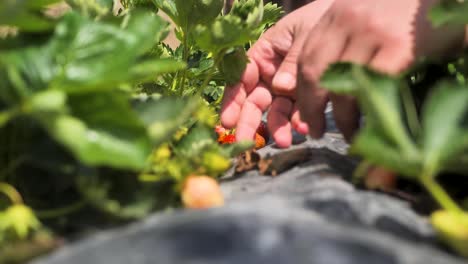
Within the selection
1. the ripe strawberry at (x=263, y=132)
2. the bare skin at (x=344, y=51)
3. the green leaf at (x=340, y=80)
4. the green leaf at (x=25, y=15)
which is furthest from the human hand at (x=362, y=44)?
the green leaf at (x=25, y=15)

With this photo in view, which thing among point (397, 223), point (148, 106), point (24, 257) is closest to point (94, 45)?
point (148, 106)

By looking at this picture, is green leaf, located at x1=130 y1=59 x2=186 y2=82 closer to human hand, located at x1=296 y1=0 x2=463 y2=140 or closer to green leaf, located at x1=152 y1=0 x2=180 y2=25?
human hand, located at x1=296 y1=0 x2=463 y2=140

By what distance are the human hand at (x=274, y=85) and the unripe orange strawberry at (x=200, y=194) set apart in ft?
1.11

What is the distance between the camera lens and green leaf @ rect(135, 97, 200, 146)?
0.43 meters

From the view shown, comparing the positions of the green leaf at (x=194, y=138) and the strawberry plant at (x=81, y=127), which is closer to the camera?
the strawberry plant at (x=81, y=127)

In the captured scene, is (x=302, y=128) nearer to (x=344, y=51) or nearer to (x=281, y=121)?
(x=281, y=121)

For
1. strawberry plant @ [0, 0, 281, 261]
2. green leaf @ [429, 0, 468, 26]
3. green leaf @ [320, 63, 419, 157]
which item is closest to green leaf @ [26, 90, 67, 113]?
strawberry plant @ [0, 0, 281, 261]

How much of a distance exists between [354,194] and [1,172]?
32 centimetres

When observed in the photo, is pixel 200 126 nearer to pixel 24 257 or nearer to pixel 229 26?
pixel 229 26

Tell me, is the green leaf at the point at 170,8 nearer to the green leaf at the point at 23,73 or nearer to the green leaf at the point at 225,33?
the green leaf at the point at 225,33

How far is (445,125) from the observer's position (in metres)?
0.42

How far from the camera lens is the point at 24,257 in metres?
0.38

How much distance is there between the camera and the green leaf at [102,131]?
0.38m

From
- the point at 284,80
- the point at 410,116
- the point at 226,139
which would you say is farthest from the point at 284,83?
the point at 410,116
